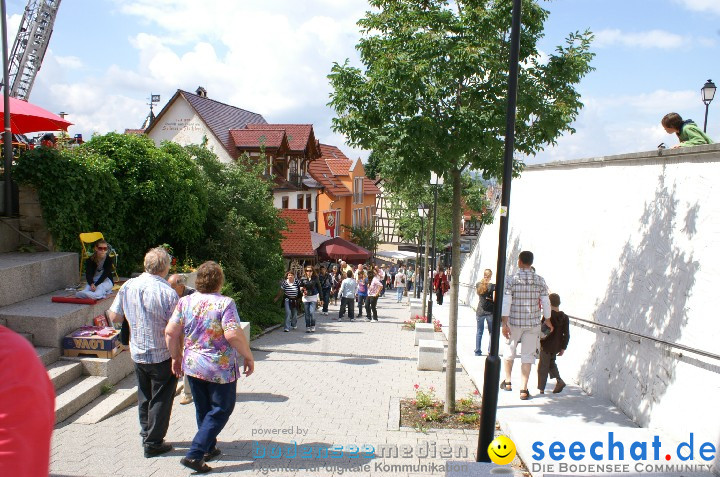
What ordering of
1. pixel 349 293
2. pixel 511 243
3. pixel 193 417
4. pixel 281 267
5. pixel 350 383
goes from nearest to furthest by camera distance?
pixel 193 417 → pixel 350 383 → pixel 511 243 → pixel 281 267 → pixel 349 293

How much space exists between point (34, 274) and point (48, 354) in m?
2.21

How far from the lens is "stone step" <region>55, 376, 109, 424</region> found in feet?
20.4

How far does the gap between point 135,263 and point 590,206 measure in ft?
27.4

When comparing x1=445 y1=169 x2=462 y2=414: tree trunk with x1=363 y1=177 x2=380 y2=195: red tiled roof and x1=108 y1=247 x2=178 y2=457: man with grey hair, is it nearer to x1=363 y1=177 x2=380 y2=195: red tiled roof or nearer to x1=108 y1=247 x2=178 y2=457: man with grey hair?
x1=108 y1=247 x2=178 y2=457: man with grey hair

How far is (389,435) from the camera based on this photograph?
6.21 metres

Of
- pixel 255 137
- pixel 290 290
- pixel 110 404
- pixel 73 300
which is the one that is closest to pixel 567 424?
pixel 110 404

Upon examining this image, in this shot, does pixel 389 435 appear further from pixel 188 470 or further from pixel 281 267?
pixel 281 267

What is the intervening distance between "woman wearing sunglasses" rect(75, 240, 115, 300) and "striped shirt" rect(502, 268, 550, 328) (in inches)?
221

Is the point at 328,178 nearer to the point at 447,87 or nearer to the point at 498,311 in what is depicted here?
the point at 447,87

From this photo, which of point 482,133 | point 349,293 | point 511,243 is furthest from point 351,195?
point 482,133

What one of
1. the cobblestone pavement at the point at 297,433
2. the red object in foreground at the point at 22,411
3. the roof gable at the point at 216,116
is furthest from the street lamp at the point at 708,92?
the roof gable at the point at 216,116

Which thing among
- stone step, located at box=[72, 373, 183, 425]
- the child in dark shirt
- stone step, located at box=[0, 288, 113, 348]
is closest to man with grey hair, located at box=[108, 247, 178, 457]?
stone step, located at box=[72, 373, 183, 425]

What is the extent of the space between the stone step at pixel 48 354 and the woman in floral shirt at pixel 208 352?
285 centimetres

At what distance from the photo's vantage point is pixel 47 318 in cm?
734
